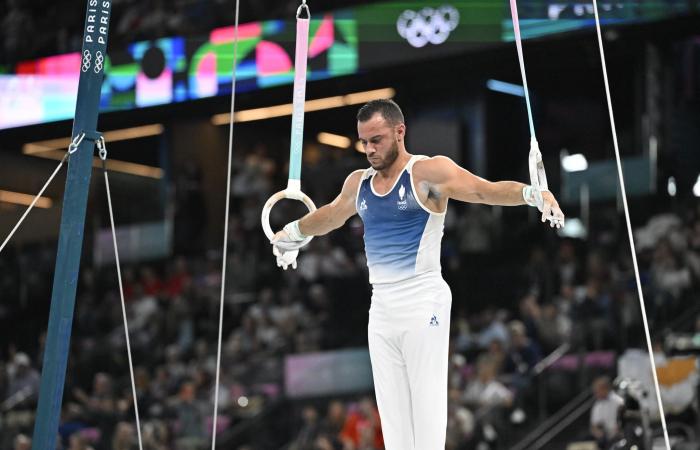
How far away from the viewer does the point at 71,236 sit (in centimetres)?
558

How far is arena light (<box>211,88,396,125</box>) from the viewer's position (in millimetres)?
17422

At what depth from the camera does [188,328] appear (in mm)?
15531

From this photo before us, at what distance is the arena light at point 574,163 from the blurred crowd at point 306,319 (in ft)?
3.00

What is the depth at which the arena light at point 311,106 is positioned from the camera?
57.2 ft

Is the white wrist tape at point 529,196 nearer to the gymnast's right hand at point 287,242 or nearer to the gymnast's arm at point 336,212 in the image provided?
the gymnast's arm at point 336,212

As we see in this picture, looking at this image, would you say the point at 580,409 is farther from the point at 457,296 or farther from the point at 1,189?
the point at 1,189

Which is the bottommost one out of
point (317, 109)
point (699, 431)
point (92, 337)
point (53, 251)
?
point (699, 431)

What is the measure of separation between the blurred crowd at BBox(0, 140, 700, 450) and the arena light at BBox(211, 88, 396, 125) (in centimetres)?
105

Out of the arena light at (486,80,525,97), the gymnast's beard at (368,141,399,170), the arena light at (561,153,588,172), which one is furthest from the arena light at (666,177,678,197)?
the gymnast's beard at (368,141,399,170)

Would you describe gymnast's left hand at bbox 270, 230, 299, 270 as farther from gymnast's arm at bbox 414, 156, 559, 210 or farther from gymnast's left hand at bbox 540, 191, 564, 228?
gymnast's left hand at bbox 540, 191, 564, 228

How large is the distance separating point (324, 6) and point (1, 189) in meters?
7.00

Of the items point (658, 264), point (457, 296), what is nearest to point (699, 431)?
point (658, 264)

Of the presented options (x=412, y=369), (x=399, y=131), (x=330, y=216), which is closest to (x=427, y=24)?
(x=330, y=216)

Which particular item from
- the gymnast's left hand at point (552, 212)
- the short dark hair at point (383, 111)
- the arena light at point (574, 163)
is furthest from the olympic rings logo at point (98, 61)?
the arena light at point (574, 163)
